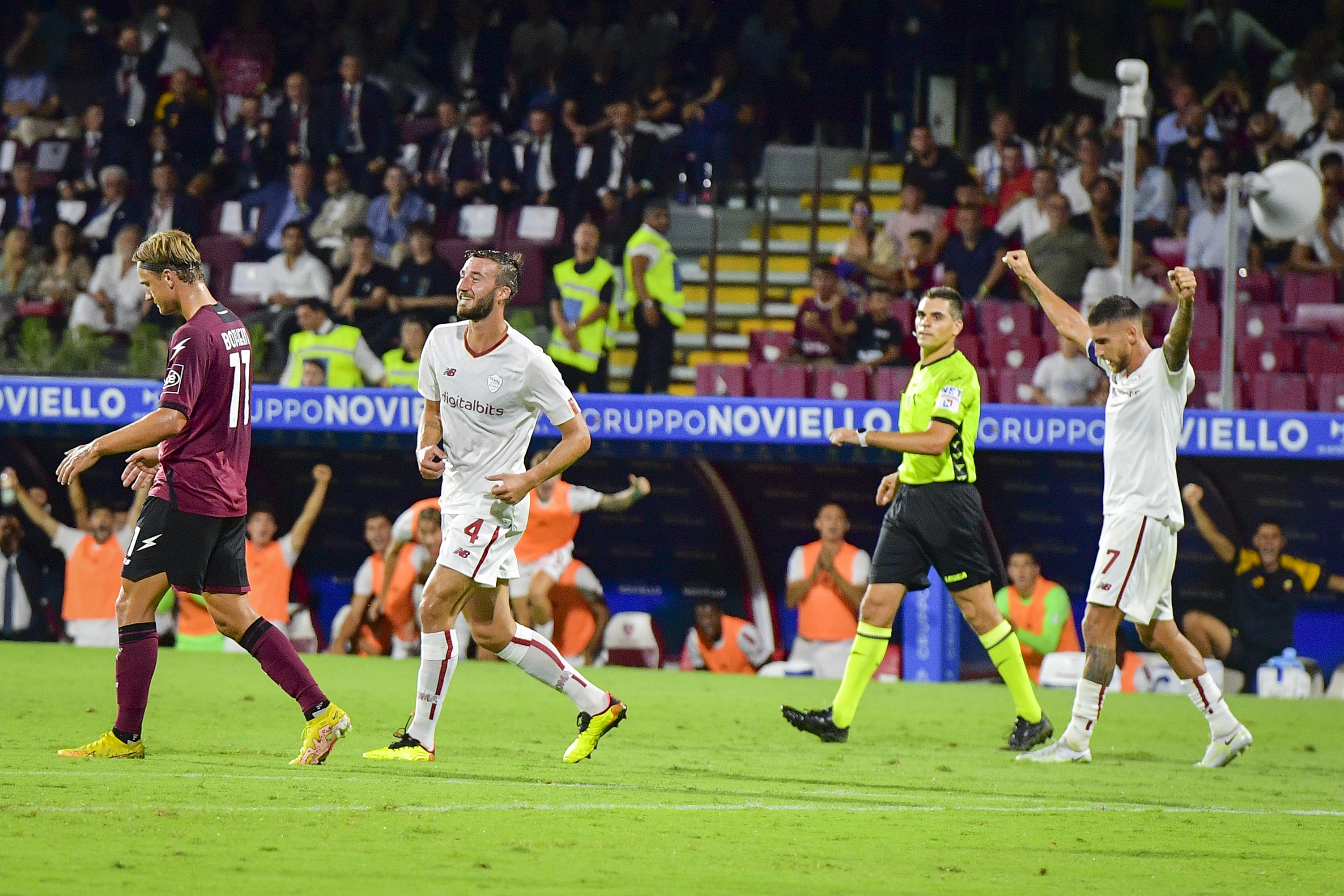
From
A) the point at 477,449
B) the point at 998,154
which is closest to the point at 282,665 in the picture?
the point at 477,449

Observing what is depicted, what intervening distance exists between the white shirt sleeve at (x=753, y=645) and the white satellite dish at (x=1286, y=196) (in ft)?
13.6

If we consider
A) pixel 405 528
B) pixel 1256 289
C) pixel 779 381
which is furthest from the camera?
pixel 1256 289

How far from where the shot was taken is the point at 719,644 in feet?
41.5

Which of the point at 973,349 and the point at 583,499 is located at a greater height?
the point at 973,349

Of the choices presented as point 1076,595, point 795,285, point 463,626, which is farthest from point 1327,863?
point 795,285

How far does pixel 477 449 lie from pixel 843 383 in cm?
636

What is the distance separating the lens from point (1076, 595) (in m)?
12.3

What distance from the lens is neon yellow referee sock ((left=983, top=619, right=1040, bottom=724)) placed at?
330 inches

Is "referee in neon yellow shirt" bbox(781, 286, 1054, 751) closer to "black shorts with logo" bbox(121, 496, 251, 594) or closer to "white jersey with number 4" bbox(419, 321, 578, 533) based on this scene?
"white jersey with number 4" bbox(419, 321, 578, 533)

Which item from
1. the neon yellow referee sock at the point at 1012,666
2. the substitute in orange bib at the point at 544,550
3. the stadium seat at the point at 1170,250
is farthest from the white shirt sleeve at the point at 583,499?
the stadium seat at the point at 1170,250

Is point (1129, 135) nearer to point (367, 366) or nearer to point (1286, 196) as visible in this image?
point (1286, 196)

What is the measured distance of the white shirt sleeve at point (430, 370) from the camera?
7.11 metres

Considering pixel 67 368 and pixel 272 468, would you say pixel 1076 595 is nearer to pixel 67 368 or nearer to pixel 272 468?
pixel 272 468

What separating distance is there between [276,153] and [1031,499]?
8166 mm
